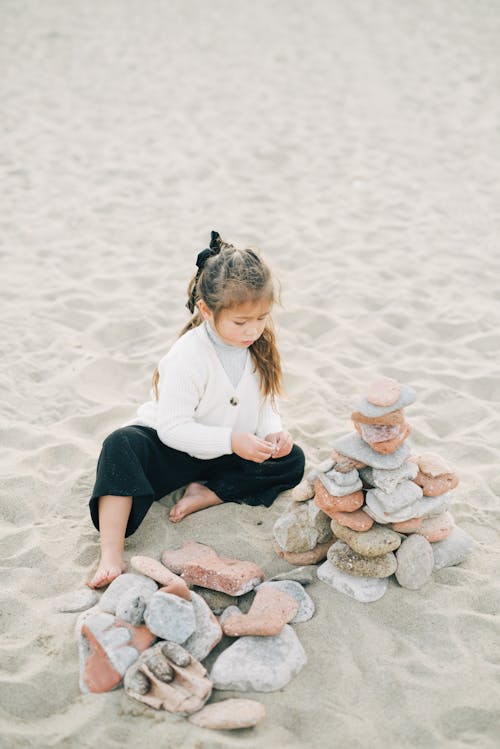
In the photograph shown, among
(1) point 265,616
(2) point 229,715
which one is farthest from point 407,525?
(2) point 229,715

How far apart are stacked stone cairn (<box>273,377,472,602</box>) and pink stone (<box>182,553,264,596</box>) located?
27cm

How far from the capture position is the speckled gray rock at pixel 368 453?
8.71ft

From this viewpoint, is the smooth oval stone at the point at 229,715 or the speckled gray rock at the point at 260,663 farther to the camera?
the speckled gray rock at the point at 260,663

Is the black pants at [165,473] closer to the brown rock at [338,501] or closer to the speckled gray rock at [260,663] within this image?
the brown rock at [338,501]

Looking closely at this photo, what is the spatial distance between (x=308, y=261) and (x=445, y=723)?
3.79m

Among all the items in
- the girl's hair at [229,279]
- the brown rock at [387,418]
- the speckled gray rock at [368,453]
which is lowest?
the speckled gray rock at [368,453]

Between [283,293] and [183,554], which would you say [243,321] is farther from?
[283,293]

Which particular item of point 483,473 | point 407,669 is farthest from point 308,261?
point 407,669

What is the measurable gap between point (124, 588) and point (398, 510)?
1037 mm

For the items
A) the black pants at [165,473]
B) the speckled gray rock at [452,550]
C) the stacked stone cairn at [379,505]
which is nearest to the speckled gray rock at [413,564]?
the stacked stone cairn at [379,505]

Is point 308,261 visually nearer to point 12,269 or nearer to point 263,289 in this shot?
point 12,269

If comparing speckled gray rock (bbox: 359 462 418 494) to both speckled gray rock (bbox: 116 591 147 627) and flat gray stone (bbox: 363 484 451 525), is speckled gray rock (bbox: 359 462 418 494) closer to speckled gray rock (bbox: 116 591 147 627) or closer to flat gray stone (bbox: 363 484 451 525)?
flat gray stone (bbox: 363 484 451 525)

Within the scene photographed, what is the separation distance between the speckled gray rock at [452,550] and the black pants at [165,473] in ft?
2.41

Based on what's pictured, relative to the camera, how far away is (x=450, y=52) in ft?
35.8
